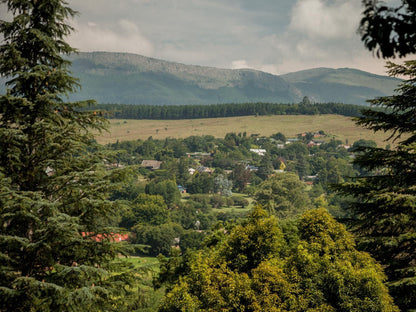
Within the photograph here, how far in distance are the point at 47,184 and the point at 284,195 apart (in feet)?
198

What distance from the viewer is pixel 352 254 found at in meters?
14.4

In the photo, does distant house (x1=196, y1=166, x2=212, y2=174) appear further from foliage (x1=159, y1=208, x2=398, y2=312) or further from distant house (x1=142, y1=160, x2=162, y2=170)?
foliage (x1=159, y1=208, x2=398, y2=312)

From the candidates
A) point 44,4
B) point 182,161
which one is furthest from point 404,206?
point 182,161

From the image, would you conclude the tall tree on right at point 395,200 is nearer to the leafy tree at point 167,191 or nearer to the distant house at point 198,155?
the leafy tree at point 167,191

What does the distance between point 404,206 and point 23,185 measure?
1207 cm

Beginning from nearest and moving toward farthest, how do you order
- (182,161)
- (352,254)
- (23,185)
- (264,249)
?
(23,185)
(352,254)
(264,249)
(182,161)

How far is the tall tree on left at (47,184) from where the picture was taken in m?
9.09

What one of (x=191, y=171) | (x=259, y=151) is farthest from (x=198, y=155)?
(x=259, y=151)

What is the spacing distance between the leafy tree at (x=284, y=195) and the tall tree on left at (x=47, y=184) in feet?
174

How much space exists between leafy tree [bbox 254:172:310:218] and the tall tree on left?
5296cm

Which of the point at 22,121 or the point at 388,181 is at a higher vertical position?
the point at 22,121

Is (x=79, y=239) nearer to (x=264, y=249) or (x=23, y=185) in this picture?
(x=23, y=185)

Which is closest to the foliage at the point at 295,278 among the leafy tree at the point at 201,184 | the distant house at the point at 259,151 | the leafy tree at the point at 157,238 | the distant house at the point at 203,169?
the leafy tree at the point at 157,238

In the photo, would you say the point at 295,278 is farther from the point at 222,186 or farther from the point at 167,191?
the point at 222,186
